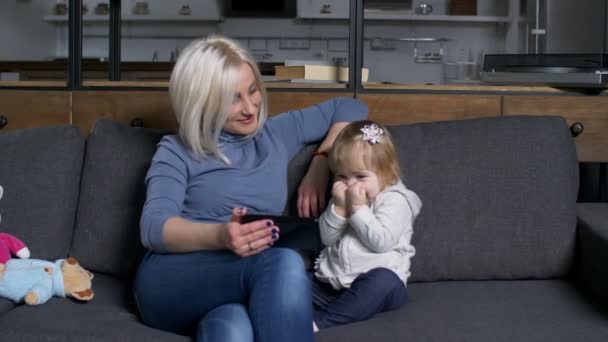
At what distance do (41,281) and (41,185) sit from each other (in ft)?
1.20

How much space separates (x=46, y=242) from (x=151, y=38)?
209 inches

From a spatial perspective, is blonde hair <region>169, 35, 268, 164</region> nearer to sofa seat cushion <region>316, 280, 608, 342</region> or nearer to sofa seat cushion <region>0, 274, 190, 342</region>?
sofa seat cushion <region>0, 274, 190, 342</region>

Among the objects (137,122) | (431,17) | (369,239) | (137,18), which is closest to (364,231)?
(369,239)

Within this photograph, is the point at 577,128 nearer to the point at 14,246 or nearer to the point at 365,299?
the point at 365,299

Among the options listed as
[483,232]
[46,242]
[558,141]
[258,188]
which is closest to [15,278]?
[46,242]

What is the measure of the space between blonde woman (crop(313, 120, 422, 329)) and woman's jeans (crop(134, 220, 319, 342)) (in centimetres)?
16

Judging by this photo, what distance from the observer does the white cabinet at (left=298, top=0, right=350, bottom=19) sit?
6.77 m

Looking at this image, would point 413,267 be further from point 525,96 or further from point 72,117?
point 72,117

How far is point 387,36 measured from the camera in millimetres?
6949

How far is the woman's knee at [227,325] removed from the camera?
138 cm

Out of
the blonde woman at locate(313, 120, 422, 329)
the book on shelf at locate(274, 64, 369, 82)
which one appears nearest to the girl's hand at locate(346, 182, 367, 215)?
the blonde woman at locate(313, 120, 422, 329)

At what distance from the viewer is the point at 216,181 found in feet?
5.87

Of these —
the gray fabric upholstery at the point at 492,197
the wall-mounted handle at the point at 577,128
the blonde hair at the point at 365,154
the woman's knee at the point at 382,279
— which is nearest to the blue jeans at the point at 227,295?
the woman's knee at the point at 382,279

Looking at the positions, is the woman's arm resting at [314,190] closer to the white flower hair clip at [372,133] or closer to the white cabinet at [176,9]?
the white flower hair clip at [372,133]
